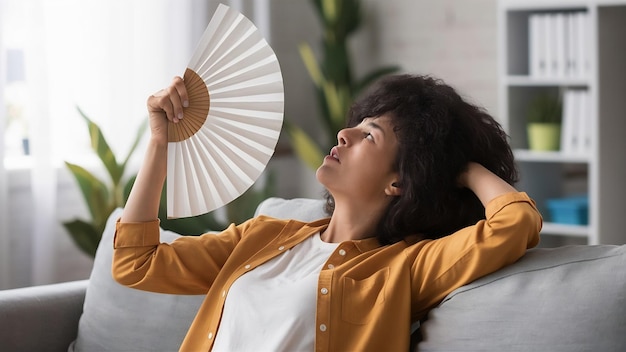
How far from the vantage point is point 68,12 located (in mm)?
3840

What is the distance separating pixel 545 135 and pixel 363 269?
2.35 metres

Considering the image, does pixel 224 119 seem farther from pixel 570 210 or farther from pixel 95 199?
pixel 570 210

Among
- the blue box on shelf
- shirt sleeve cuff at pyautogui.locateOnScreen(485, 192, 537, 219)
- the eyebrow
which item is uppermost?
the eyebrow

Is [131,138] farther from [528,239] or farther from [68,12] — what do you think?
[528,239]

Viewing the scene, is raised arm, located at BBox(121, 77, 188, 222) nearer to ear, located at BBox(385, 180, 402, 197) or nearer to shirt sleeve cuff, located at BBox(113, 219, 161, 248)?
shirt sleeve cuff, located at BBox(113, 219, 161, 248)

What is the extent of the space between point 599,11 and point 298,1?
1.74m

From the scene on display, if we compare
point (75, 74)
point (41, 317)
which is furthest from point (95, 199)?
point (41, 317)

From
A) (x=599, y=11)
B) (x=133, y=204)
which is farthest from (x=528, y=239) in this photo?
(x=599, y=11)

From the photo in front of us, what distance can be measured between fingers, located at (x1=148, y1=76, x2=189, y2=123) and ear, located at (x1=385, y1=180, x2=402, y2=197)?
0.42 m

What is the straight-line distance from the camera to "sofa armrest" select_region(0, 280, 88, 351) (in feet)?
7.38

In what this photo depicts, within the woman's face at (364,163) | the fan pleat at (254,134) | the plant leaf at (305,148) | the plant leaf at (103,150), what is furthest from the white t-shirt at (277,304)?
the plant leaf at (305,148)

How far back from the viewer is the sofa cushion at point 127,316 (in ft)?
7.06

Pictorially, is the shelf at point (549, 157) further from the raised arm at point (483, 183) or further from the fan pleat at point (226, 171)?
the fan pleat at point (226, 171)

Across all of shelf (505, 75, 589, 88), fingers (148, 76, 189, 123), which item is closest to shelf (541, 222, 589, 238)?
shelf (505, 75, 589, 88)
